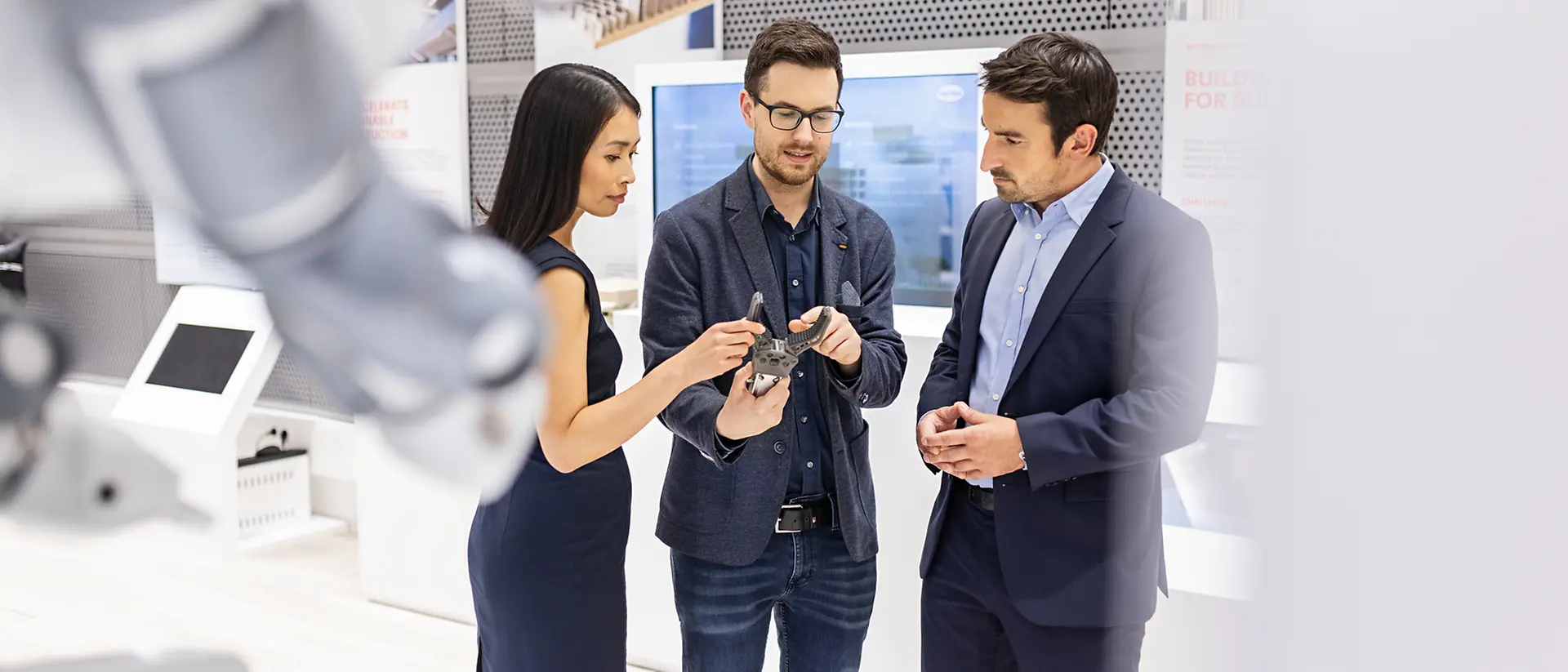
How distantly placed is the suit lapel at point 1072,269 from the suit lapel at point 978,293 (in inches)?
5.0

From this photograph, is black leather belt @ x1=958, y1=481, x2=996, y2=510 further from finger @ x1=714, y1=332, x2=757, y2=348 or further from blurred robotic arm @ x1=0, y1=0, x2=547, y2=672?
blurred robotic arm @ x1=0, y1=0, x2=547, y2=672

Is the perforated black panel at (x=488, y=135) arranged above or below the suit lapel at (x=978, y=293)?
above

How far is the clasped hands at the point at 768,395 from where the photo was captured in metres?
1.48

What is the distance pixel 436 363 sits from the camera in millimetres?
201

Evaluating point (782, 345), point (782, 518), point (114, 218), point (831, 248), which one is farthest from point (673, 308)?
point (114, 218)

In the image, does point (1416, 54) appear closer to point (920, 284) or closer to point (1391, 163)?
point (1391, 163)

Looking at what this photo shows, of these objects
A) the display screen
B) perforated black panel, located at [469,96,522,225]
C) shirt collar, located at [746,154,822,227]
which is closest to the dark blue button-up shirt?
shirt collar, located at [746,154,822,227]

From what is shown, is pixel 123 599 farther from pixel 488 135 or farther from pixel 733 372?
pixel 488 135

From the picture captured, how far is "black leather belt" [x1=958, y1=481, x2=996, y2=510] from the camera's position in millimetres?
1682

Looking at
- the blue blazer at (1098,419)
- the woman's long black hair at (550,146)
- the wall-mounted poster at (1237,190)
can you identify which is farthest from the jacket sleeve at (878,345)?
the wall-mounted poster at (1237,190)

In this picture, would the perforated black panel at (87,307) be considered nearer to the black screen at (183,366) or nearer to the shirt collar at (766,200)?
the black screen at (183,366)

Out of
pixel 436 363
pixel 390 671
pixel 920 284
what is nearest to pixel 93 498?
pixel 436 363

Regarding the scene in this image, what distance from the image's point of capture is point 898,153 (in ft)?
9.28

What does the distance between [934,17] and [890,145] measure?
542 millimetres
